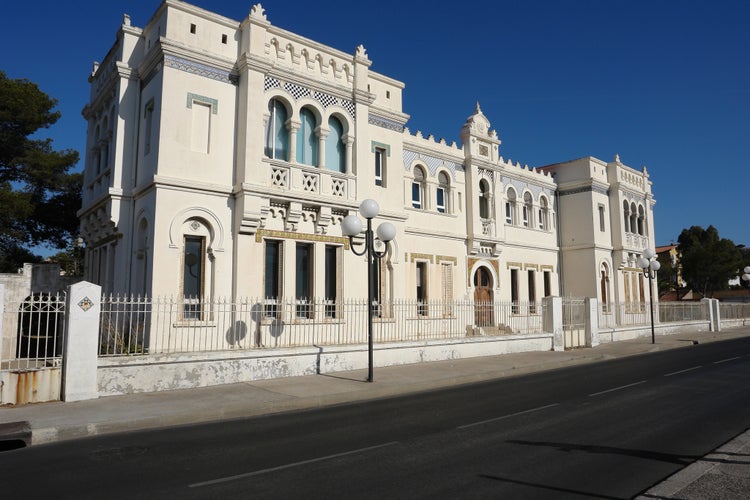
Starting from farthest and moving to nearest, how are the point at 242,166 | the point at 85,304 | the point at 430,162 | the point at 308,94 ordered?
the point at 430,162
the point at 308,94
the point at 242,166
the point at 85,304

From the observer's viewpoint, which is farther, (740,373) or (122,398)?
(740,373)

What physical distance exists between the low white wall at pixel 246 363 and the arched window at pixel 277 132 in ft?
19.7

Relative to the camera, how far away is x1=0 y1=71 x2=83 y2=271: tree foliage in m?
22.2

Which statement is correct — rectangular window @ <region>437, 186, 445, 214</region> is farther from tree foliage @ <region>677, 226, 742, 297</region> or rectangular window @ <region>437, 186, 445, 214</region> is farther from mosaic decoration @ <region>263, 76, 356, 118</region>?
tree foliage @ <region>677, 226, 742, 297</region>

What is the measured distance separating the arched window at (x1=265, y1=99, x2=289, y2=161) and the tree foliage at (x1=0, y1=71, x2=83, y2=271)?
494 inches

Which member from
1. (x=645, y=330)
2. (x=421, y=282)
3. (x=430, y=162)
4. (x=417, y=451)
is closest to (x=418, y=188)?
(x=430, y=162)

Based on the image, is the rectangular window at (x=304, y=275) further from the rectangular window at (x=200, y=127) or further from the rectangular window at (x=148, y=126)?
the rectangular window at (x=148, y=126)

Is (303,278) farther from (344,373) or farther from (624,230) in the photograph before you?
(624,230)

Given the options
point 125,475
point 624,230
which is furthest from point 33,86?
point 624,230

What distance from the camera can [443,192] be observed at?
74.8 feet

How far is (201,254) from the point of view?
14.1 metres

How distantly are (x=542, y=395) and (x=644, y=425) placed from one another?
2914 millimetres

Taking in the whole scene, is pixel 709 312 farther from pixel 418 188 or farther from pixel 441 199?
pixel 418 188

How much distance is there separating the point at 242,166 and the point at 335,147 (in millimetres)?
3564
